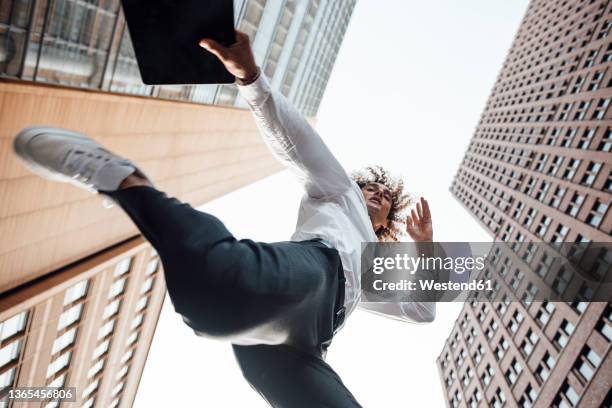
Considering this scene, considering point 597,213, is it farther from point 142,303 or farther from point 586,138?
point 142,303

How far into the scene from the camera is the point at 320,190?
10.3 ft

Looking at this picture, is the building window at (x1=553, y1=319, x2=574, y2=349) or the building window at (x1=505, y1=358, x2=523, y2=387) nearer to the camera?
the building window at (x1=553, y1=319, x2=574, y2=349)

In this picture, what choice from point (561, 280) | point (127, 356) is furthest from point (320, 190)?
point (127, 356)

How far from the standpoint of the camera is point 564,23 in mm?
47188

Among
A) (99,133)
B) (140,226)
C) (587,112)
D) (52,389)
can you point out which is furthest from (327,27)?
(140,226)

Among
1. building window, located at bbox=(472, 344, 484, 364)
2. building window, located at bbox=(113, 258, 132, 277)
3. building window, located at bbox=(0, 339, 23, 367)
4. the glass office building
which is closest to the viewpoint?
the glass office building

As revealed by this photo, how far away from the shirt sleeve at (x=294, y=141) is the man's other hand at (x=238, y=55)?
0.08 meters

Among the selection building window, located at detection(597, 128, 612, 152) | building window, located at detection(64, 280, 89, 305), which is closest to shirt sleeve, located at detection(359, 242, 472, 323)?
building window, located at detection(64, 280, 89, 305)

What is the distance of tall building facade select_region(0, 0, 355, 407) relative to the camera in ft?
29.6

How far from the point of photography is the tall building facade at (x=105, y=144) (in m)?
9.02

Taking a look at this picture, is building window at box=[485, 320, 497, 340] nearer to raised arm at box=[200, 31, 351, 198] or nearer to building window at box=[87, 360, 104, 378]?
building window at box=[87, 360, 104, 378]

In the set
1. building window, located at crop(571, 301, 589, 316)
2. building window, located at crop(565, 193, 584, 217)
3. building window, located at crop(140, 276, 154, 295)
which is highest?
building window, located at crop(565, 193, 584, 217)

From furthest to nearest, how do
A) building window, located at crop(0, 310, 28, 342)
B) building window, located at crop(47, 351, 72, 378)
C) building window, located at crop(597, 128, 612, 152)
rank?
building window, located at crop(597, 128, 612, 152) < building window, located at crop(47, 351, 72, 378) < building window, located at crop(0, 310, 28, 342)

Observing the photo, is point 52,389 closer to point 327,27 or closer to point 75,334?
point 75,334
